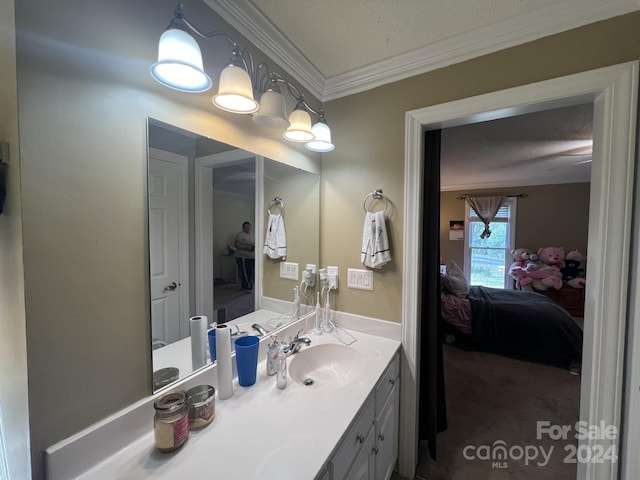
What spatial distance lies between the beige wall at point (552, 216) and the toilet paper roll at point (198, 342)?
575 centimetres

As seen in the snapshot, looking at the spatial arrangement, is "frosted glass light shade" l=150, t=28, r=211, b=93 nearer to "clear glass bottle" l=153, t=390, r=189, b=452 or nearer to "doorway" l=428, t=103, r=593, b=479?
"clear glass bottle" l=153, t=390, r=189, b=452

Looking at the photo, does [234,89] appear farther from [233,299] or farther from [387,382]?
[387,382]

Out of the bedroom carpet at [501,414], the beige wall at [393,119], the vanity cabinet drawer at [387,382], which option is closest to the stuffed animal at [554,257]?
the bedroom carpet at [501,414]

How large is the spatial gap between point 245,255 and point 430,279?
1.10 meters

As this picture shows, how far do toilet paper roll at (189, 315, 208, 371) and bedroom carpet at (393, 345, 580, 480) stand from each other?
1.49 m

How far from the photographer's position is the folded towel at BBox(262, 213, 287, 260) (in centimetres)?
143

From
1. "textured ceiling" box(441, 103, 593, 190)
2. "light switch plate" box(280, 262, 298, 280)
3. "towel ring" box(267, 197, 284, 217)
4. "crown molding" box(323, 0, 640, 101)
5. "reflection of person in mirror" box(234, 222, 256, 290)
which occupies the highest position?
"textured ceiling" box(441, 103, 593, 190)

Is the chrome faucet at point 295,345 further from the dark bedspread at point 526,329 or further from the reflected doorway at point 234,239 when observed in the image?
the dark bedspread at point 526,329

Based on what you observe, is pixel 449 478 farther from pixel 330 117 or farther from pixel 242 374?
pixel 330 117

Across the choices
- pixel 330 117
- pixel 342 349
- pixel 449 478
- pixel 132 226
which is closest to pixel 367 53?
pixel 330 117

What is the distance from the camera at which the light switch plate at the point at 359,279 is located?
5.01 ft

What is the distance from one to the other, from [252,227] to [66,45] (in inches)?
33.2

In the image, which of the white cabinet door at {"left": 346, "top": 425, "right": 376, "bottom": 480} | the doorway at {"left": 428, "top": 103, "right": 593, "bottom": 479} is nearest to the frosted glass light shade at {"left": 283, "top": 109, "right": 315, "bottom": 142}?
the white cabinet door at {"left": 346, "top": 425, "right": 376, "bottom": 480}

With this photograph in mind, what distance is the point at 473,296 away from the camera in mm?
3158
